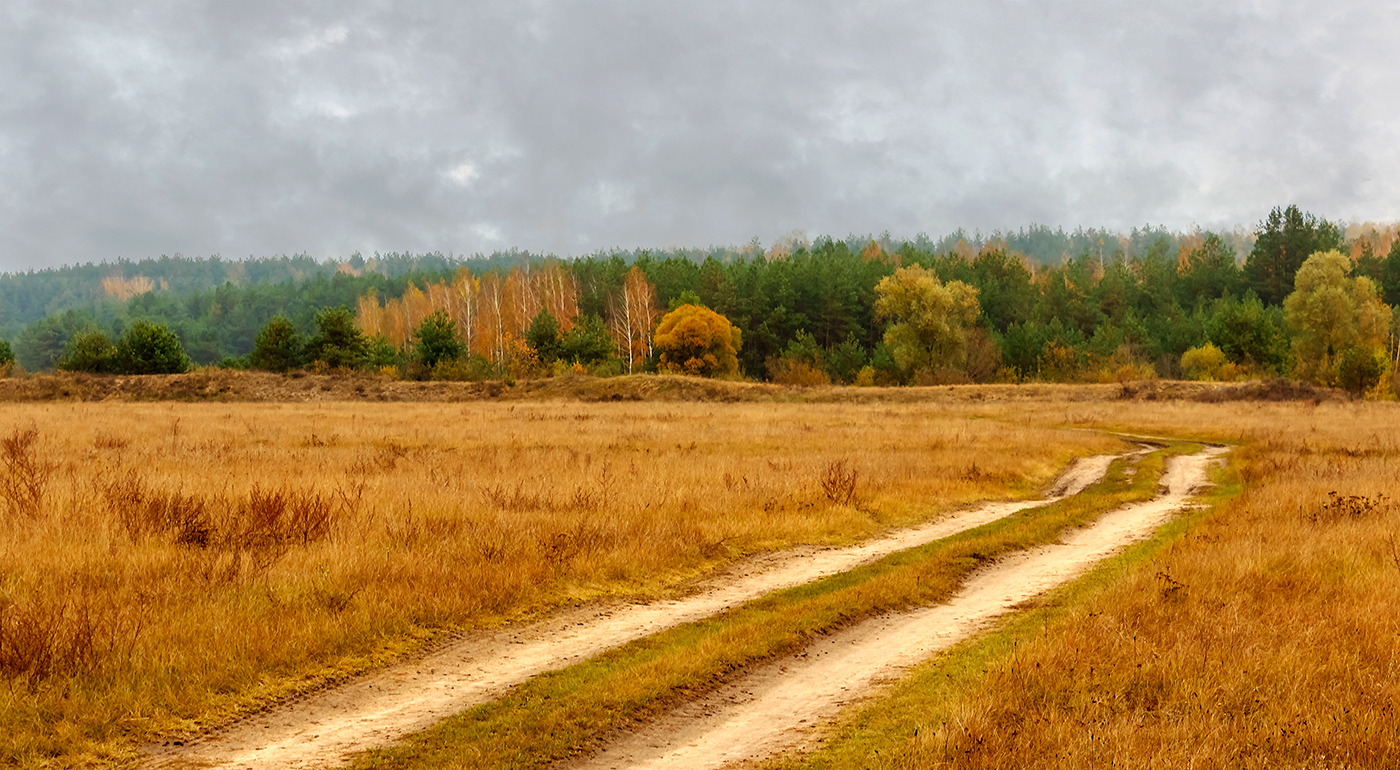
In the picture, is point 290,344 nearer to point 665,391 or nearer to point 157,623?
point 665,391

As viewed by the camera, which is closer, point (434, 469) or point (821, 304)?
point (434, 469)

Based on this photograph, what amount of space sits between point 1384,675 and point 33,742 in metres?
10.7

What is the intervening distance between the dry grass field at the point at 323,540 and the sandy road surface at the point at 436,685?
0.40m

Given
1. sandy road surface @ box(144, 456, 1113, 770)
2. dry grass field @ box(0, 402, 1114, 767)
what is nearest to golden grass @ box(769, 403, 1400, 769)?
sandy road surface @ box(144, 456, 1113, 770)

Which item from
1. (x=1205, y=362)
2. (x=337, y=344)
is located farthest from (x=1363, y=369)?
(x=337, y=344)

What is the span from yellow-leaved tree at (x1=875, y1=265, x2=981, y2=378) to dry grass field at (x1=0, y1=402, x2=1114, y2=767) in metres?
59.3

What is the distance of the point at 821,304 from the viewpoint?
107312 mm

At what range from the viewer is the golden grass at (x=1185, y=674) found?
6.55 metres

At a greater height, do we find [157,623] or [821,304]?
[821,304]

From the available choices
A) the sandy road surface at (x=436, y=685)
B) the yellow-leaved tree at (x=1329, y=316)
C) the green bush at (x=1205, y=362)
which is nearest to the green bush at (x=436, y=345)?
the green bush at (x=1205, y=362)

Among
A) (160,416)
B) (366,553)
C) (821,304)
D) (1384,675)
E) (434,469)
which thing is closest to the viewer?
(1384,675)

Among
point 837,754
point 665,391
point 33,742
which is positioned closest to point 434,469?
point 33,742

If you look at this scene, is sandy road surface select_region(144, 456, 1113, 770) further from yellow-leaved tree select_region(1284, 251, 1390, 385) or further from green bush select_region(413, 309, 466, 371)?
yellow-leaved tree select_region(1284, 251, 1390, 385)

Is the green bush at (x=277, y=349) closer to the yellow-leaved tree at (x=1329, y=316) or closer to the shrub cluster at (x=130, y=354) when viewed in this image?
the shrub cluster at (x=130, y=354)
